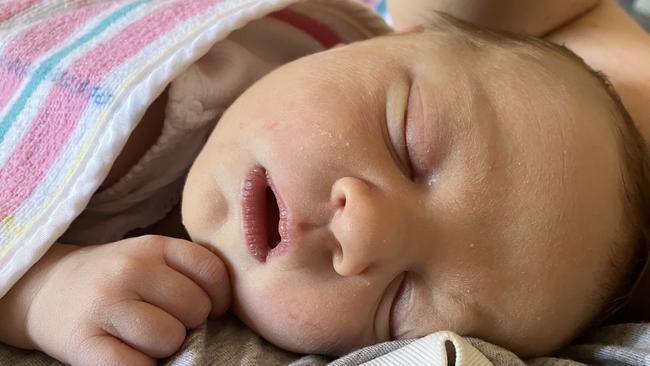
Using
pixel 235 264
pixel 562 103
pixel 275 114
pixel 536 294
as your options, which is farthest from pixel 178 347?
pixel 562 103

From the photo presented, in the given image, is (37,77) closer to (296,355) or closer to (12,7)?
(12,7)

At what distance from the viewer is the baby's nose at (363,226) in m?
0.67

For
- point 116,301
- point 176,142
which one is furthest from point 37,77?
point 116,301

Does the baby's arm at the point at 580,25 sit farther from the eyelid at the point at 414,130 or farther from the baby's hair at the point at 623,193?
the eyelid at the point at 414,130

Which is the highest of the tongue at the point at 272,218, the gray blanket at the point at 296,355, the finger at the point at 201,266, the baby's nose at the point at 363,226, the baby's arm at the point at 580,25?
the baby's arm at the point at 580,25

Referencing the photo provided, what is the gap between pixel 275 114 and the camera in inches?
30.0

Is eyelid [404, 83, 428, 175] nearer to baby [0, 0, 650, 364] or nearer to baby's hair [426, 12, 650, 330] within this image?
baby [0, 0, 650, 364]

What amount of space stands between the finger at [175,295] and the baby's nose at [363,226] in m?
0.15

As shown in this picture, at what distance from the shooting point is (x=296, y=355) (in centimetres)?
77

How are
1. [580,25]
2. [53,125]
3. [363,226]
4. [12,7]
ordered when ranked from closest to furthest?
[363,226] → [53,125] → [12,7] → [580,25]

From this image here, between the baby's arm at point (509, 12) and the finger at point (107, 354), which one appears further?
the baby's arm at point (509, 12)

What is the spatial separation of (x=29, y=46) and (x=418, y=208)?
55 centimetres

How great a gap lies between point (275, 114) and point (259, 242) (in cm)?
13

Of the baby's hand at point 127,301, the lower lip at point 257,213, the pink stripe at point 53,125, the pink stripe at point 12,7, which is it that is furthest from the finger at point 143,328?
the pink stripe at point 12,7
